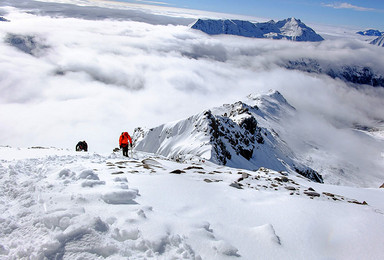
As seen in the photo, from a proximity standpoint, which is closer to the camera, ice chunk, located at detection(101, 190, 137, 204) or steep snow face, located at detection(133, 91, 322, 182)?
ice chunk, located at detection(101, 190, 137, 204)

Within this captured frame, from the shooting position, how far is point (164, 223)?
5.85m

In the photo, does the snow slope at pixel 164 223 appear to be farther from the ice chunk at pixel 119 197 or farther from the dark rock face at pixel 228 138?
the dark rock face at pixel 228 138

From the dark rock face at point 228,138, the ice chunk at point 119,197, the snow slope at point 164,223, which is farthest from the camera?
the dark rock face at point 228,138

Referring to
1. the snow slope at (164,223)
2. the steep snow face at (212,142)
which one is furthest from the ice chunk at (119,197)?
the steep snow face at (212,142)

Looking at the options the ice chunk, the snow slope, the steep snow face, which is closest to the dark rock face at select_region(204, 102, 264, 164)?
the steep snow face

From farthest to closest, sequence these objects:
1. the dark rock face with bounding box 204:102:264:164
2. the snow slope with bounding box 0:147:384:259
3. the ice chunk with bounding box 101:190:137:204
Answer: the dark rock face with bounding box 204:102:264:164 → the ice chunk with bounding box 101:190:137:204 → the snow slope with bounding box 0:147:384:259

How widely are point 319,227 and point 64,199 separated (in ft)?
25.1

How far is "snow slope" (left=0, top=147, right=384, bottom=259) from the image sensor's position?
487cm

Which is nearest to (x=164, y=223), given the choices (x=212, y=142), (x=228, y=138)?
(x=212, y=142)

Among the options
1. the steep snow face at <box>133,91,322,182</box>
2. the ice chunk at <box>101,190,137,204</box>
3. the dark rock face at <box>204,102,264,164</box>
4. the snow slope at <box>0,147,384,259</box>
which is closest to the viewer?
the snow slope at <box>0,147,384,259</box>

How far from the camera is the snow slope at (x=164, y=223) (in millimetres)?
4871

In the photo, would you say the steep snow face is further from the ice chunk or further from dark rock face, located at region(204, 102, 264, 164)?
the ice chunk

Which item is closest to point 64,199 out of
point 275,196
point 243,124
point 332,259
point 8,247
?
point 8,247

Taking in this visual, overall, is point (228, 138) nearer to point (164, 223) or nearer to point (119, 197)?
point (119, 197)
